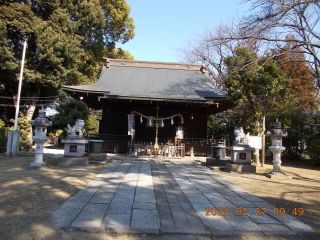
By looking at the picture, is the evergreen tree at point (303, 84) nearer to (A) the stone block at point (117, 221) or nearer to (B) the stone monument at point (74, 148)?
(B) the stone monument at point (74, 148)

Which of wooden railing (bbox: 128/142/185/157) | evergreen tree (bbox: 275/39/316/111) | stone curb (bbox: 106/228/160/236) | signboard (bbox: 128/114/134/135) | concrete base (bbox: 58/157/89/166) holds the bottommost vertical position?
stone curb (bbox: 106/228/160/236)

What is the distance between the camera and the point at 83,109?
62.5ft

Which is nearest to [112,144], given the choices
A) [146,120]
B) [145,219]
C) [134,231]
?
[146,120]

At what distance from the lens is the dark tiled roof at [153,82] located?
12.2 m

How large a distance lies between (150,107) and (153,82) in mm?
2577

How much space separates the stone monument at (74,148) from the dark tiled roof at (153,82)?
371cm

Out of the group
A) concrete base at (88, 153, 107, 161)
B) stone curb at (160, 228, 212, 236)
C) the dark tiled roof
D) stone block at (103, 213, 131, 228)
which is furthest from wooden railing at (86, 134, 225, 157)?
stone curb at (160, 228, 212, 236)

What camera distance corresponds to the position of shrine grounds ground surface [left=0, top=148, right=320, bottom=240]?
2.85m

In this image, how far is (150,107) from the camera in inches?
522

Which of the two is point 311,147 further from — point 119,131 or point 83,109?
point 83,109

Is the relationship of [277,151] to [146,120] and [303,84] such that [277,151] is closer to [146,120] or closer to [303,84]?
[146,120]

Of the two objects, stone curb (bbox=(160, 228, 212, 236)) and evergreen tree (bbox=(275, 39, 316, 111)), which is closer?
stone curb (bbox=(160, 228, 212, 236))

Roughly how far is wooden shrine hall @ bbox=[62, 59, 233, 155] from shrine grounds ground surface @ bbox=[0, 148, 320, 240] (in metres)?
5.67

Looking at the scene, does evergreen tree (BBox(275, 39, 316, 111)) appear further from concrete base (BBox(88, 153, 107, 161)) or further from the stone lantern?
the stone lantern
